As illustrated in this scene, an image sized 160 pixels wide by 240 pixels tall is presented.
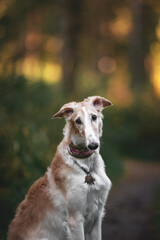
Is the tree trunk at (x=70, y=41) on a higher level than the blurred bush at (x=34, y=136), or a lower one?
higher

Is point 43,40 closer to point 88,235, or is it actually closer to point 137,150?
point 137,150

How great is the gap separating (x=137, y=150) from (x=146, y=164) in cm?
150

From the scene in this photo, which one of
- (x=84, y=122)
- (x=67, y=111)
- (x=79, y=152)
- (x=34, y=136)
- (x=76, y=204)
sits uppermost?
(x=67, y=111)

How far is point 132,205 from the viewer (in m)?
9.17

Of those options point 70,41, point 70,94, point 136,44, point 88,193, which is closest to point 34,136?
point 88,193

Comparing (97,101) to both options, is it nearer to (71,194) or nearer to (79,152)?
(79,152)

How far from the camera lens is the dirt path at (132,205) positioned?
283 inches

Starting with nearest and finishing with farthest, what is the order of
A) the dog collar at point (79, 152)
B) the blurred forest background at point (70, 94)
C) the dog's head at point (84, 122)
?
the dog's head at point (84, 122) < the dog collar at point (79, 152) < the blurred forest background at point (70, 94)

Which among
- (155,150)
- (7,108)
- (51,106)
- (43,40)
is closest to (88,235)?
(7,108)

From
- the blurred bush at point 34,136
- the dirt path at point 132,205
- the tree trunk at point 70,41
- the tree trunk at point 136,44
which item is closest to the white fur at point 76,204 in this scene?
the blurred bush at point 34,136

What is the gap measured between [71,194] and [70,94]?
38.0 ft

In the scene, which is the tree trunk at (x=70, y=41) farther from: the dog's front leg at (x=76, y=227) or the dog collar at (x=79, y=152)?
the dog's front leg at (x=76, y=227)

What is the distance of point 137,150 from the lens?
52.4 ft

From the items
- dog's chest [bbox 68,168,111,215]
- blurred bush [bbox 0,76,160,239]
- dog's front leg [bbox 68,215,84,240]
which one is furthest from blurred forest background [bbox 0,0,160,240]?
dog's chest [bbox 68,168,111,215]
